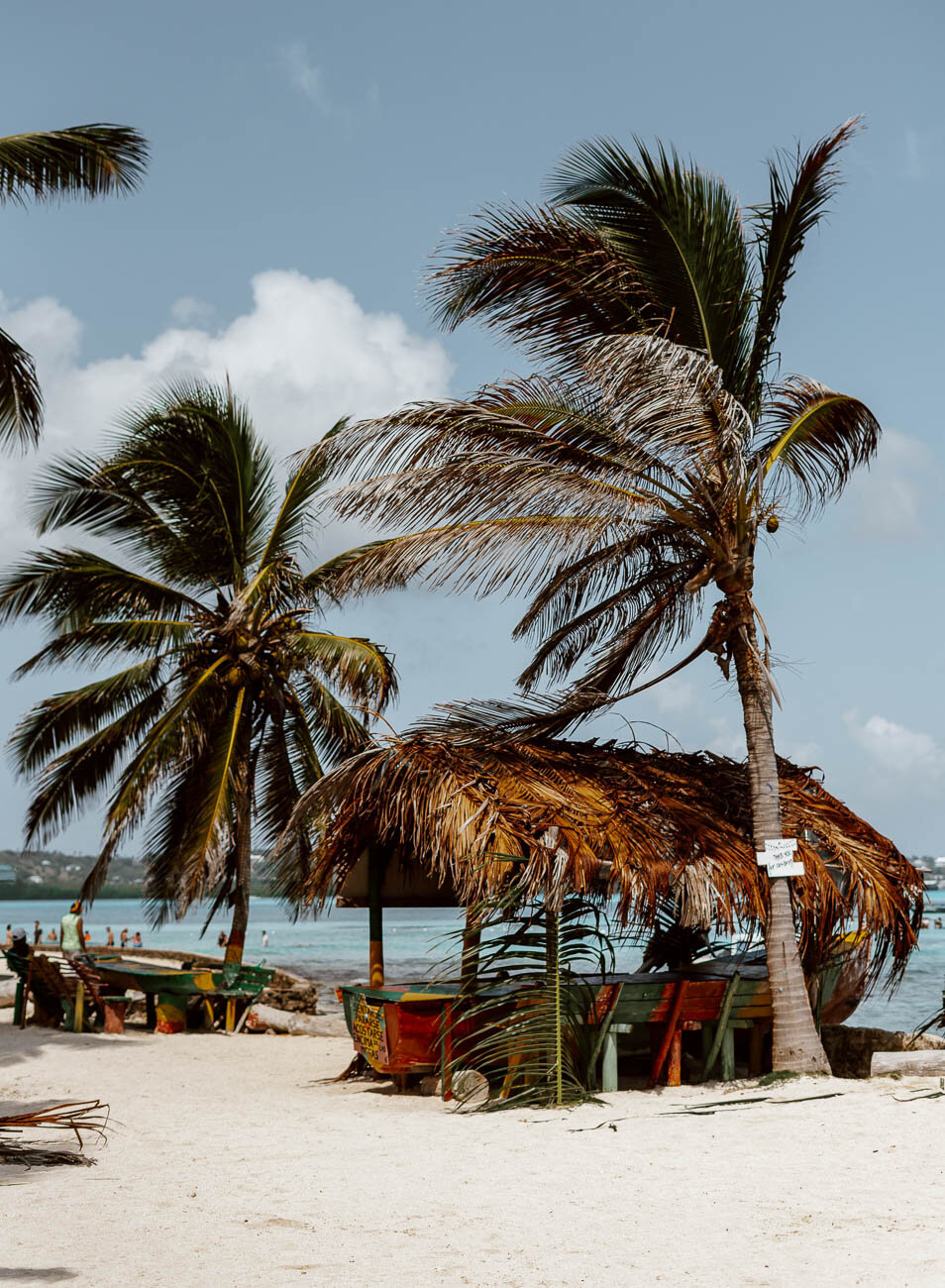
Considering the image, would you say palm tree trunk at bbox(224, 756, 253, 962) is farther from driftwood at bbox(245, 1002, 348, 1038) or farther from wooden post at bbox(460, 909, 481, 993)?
wooden post at bbox(460, 909, 481, 993)

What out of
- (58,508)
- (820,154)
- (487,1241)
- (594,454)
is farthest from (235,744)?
(487,1241)

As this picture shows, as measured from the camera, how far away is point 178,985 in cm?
1413

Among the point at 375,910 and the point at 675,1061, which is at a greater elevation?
the point at 375,910

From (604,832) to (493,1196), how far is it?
3193 millimetres

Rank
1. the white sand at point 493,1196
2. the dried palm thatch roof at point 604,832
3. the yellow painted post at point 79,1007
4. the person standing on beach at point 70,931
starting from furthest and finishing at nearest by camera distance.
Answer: the person standing on beach at point 70,931 → the yellow painted post at point 79,1007 → the dried palm thatch roof at point 604,832 → the white sand at point 493,1196

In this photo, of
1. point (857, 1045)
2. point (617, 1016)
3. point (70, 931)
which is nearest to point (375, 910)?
point (617, 1016)

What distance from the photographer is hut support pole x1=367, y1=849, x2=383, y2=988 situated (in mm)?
10141

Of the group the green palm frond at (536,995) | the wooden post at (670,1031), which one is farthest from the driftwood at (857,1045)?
the green palm frond at (536,995)

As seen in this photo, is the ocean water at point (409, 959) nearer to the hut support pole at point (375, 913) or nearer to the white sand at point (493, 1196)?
the hut support pole at point (375, 913)

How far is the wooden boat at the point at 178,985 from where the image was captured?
1413 cm

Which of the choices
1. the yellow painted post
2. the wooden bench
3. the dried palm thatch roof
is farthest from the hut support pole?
the yellow painted post

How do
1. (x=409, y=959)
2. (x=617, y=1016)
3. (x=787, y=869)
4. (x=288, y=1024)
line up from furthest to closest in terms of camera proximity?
(x=409, y=959) → (x=288, y=1024) → (x=787, y=869) → (x=617, y=1016)

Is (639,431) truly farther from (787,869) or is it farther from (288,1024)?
(288,1024)

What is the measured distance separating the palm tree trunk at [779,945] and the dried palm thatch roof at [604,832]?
0.62 feet
